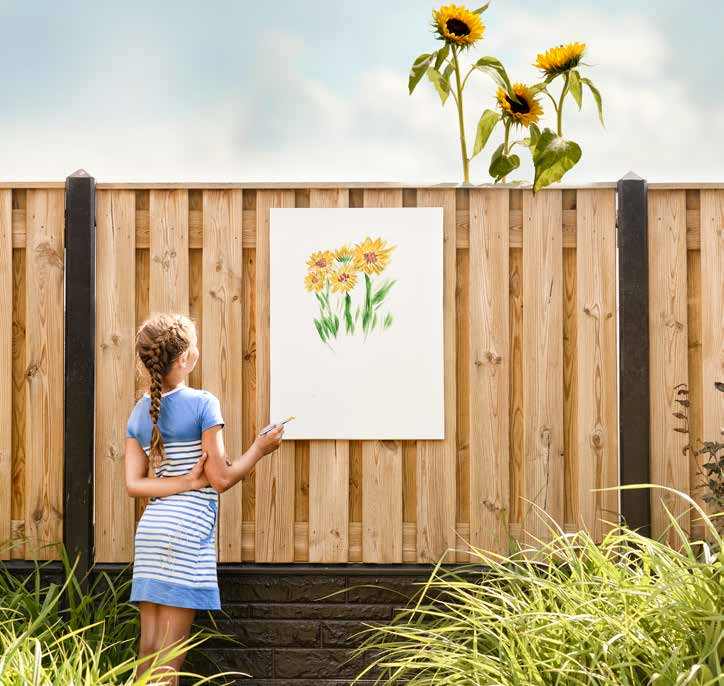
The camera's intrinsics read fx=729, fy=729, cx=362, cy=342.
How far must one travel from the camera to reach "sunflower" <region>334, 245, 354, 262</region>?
3.55m

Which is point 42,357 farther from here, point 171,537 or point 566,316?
point 566,316

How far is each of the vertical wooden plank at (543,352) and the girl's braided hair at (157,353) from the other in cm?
166

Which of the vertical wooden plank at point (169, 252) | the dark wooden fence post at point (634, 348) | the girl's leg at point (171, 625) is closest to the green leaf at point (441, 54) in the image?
the dark wooden fence post at point (634, 348)

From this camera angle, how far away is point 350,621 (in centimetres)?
351

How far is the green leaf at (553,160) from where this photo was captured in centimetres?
358

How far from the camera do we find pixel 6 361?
3625 mm

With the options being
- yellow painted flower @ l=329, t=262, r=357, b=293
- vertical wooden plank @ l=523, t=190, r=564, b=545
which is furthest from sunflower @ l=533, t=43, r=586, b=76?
yellow painted flower @ l=329, t=262, r=357, b=293

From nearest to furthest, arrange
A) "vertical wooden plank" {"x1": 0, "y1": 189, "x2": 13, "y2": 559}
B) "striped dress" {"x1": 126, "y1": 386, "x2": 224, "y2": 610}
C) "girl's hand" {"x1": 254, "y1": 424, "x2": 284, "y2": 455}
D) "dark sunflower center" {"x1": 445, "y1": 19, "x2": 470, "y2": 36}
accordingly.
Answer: "striped dress" {"x1": 126, "y1": 386, "x2": 224, "y2": 610}, "girl's hand" {"x1": 254, "y1": 424, "x2": 284, "y2": 455}, "vertical wooden plank" {"x1": 0, "y1": 189, "x2": 13, "y2": 559}, "dark sunflower center" {"x1": 445, "y1": 19, "x2": 470, "y2": 36}

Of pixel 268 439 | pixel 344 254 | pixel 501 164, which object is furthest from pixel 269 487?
pixel 501 164

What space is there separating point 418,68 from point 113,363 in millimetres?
2167

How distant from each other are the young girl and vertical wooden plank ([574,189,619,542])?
5.30 ft

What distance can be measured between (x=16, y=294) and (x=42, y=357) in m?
0.35

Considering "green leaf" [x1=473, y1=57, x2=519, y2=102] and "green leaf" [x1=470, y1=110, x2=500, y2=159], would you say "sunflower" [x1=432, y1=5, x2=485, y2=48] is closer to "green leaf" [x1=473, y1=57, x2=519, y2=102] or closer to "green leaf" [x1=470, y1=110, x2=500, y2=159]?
"green leaf" [x1=473, y1=57, x2=519, y2=102]

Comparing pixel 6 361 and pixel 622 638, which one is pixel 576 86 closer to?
pixel 622 638
